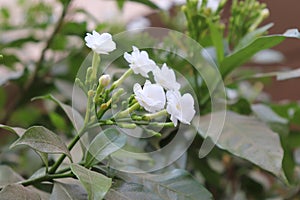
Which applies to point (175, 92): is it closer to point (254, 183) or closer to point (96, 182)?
point (96, 182)

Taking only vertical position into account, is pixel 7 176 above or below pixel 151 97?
below

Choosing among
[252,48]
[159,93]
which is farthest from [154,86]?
[252,48]

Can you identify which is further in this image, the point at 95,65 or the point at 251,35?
the point at 251,35

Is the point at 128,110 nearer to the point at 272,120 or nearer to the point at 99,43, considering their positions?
the point at 99,43

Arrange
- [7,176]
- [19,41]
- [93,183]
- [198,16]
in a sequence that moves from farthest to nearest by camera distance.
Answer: [19,41]
[198,16]
[7,176]
[93,183]

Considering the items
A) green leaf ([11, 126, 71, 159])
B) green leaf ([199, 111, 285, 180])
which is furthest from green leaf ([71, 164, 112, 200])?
green leaf ([199, 111, 285, 180])

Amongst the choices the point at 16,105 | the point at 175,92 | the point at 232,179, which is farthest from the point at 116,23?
the point at 175,92

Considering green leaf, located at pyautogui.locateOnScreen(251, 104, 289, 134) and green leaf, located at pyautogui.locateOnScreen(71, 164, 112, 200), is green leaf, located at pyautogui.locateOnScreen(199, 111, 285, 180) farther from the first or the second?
green leaf, located at pyautogui.locateOnScreen(71, 164, 112, 200)

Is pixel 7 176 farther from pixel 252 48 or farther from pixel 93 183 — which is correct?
pixel 252 48

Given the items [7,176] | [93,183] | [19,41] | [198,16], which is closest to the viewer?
[93,183]
